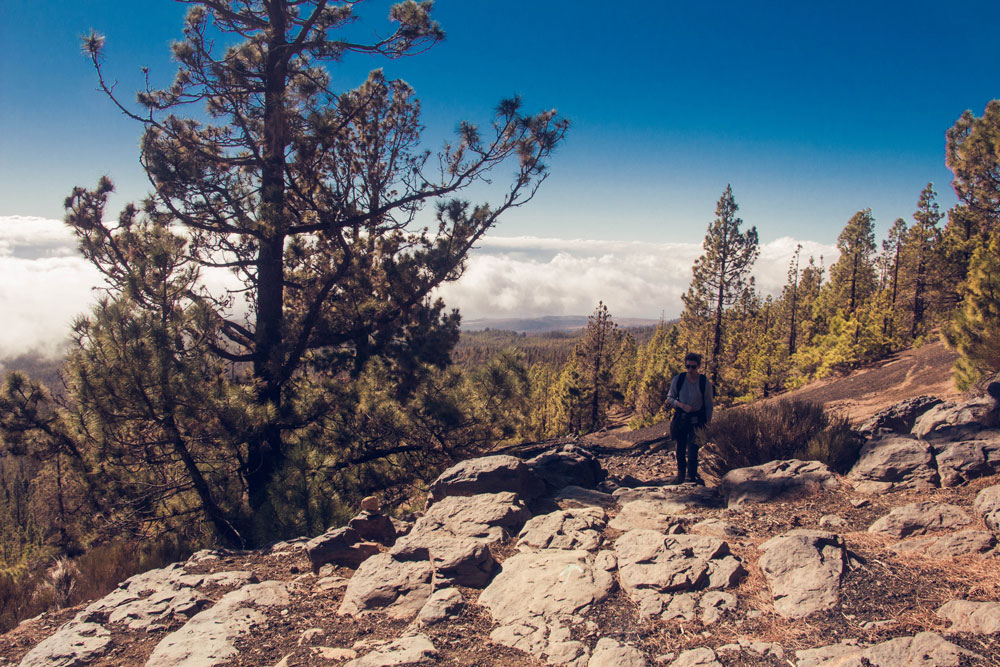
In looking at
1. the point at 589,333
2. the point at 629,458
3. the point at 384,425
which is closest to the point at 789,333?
the point at 589,333

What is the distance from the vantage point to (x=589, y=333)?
31125 mm

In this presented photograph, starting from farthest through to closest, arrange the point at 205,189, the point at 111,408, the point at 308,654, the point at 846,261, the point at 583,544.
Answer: the point at 846,261 < the point at 205,189 < the point at 111,408 < the point at 583,544 < the point at 308,654

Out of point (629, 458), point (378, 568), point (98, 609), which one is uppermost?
point (378, 568)

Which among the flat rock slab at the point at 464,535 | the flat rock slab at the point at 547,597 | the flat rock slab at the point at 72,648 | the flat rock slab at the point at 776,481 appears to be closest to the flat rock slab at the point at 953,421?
the flat rock slab at the point at 776,481

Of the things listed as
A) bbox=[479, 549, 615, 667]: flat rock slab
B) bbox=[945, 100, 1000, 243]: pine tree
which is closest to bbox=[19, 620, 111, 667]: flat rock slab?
bbox=[479, 549, 615, 667]: flat rock slab

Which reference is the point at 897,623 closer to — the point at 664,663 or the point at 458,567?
the point at 664,663

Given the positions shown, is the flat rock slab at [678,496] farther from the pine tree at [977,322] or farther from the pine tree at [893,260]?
the pine tree at [893,260]

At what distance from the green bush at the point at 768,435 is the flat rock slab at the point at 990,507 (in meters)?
2.00

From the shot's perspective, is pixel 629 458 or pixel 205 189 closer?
pixel 205 189

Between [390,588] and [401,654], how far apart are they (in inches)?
34.9

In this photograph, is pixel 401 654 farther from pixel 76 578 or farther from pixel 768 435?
pixel 768 435

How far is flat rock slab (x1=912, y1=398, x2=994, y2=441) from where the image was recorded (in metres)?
5.29

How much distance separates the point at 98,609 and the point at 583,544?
4.08m

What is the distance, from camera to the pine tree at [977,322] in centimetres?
1018
